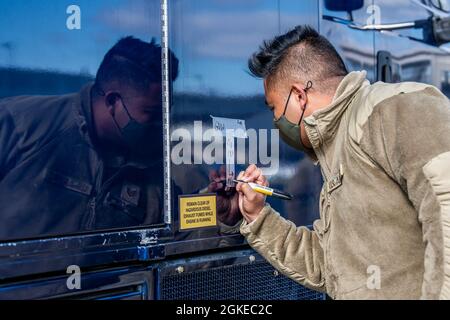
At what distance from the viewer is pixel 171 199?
252cm

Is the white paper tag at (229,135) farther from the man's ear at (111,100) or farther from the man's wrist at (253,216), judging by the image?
the man's ear at (111,100)

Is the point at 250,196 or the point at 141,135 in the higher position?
the point at 141,135

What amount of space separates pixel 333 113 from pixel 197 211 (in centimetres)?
69

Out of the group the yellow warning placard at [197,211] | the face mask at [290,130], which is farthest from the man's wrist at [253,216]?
the face mask at [290,130]

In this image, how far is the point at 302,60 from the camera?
233 cm

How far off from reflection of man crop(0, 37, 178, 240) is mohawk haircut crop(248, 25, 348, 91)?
1.16 feet

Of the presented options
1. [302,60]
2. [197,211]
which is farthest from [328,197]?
[197,211]

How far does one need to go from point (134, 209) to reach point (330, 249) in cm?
65

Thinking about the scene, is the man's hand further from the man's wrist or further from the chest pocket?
the chest pocket

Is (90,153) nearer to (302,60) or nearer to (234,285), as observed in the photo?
(302,60)

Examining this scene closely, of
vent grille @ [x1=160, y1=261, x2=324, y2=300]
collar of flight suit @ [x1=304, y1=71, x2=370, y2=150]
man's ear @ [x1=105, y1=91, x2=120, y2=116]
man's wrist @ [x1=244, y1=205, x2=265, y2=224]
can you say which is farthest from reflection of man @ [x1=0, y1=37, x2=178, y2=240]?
collar of flight suit @ [x1=304, y1=71, x2=370, y2=150]

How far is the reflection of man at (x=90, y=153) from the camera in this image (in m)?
2.07
